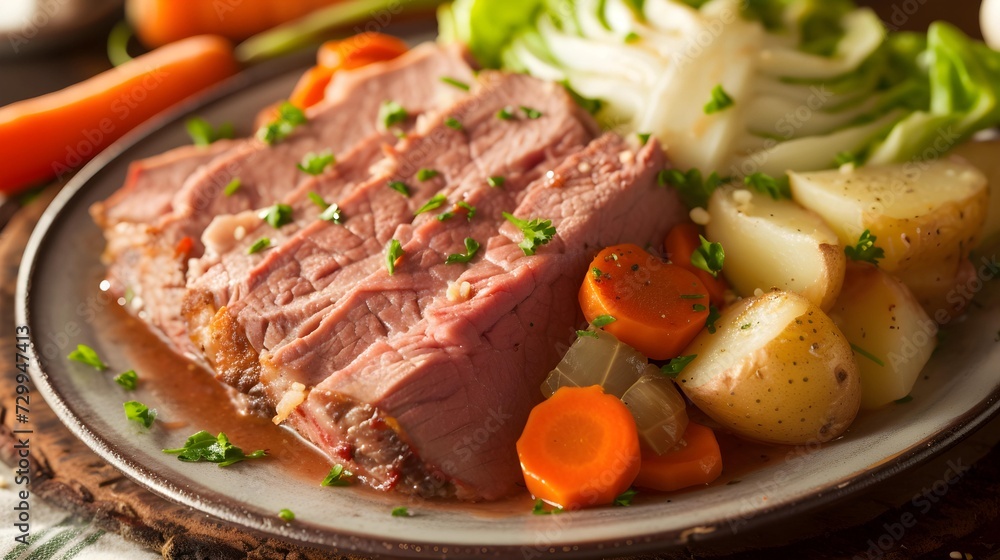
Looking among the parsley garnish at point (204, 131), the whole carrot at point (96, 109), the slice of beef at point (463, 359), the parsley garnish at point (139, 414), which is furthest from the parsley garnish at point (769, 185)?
the whole carrot at point (96, 109)

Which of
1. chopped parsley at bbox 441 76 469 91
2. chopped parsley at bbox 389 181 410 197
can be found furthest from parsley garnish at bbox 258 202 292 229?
chopped parsley at bbox 441 76 469 91

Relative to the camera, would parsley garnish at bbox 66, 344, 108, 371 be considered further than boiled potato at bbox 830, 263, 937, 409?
Yes

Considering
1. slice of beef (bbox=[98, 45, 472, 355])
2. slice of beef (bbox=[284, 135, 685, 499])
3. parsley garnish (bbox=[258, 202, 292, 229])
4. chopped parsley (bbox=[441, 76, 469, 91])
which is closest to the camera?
slice of beef (bbox=[284, 135, 685, 499])

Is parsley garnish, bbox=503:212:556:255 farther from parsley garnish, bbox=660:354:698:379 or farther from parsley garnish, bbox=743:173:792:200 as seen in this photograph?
parsley garnish, bbox=743:173:792:200

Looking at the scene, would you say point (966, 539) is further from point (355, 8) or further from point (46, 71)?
point (46, 71)

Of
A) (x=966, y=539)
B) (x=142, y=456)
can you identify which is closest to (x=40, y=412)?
(x=142, y=456)

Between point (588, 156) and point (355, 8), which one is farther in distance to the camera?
point (355, 8)

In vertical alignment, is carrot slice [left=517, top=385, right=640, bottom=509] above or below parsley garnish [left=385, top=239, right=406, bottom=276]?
below

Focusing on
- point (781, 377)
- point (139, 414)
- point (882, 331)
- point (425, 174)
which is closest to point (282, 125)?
point (425, 174)
